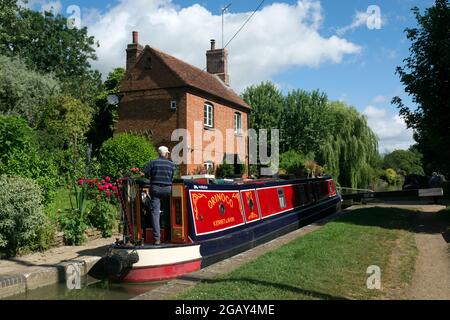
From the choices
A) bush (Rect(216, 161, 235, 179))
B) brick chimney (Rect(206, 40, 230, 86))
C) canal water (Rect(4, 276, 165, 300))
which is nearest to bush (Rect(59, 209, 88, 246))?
canal water (Rect(4, 276, 165, 300))

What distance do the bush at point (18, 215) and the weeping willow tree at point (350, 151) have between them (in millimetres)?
23851

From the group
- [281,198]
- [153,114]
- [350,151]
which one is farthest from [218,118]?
[281,198]

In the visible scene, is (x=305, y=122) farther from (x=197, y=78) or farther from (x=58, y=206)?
(x=58, y=206)

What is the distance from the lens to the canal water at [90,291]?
6.99 m

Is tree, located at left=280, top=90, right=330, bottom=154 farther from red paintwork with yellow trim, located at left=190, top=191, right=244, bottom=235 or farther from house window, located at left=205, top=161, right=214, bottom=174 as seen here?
red paintwork with yellow trim, located at left=190, top=191, right=244, bottom=235

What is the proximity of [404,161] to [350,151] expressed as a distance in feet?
207

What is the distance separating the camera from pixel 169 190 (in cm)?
808

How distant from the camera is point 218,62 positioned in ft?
90.9

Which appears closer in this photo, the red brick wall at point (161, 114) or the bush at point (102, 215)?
the bush at point (102, 215)

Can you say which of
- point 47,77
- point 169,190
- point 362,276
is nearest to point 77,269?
point 169,190

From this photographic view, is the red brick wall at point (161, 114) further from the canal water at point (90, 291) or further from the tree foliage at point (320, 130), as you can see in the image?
the canal water at point (90, 291)

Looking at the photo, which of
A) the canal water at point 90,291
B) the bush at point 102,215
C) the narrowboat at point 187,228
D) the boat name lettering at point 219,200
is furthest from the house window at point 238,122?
the canal water at point 90,291

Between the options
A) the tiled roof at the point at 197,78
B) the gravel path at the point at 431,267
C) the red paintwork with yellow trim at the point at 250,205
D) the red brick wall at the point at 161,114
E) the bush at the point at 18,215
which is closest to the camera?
the gravel path at the point at 431,267

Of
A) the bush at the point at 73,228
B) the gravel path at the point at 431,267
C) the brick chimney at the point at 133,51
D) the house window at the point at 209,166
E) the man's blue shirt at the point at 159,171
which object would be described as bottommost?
the gravel path at the point at 431,267
